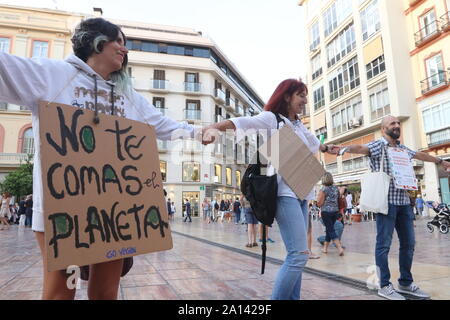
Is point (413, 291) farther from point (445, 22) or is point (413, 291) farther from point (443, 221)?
point (445, 22)

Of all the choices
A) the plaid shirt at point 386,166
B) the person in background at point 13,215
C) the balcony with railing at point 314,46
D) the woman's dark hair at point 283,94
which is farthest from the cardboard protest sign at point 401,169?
the balcony with railing at point 314,46

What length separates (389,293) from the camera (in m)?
3.02

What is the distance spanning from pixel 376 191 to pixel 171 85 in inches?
1250

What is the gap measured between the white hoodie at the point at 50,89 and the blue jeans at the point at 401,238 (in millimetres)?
2656

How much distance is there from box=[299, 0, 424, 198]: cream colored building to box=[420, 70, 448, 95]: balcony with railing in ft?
3.29

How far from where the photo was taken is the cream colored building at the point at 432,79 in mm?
18750

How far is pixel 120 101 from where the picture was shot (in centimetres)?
160

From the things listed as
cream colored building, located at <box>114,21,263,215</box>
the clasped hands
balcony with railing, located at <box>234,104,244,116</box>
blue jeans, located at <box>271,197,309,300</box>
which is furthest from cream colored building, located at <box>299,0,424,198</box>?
the clasped hands

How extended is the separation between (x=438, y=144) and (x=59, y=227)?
22.1m

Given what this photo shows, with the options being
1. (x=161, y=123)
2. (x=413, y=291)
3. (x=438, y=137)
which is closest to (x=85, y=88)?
Answer: (x=161, y=123)

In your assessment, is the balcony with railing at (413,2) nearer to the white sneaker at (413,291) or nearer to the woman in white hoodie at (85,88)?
the white sneaker at (413,291)

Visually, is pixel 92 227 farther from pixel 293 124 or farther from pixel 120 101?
pixel 293 124

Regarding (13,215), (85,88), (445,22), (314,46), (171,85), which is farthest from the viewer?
(171,85)

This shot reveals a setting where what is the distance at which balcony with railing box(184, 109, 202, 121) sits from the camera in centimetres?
3266
